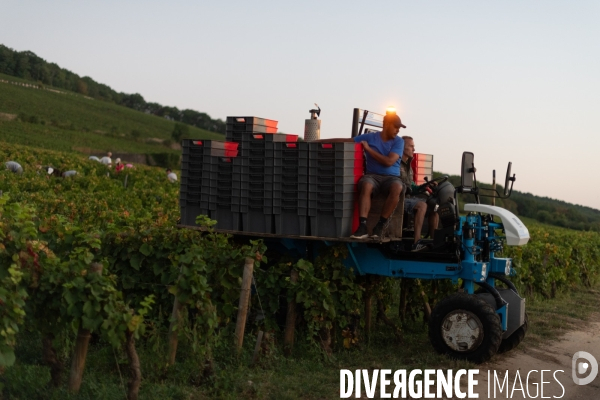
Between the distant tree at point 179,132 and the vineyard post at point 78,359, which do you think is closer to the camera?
the vineyard post at point 78,359

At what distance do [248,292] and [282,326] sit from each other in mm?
1482

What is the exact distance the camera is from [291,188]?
8500 millimetres

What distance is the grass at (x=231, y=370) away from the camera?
6.46m

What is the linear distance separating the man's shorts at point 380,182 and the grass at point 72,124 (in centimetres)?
5104

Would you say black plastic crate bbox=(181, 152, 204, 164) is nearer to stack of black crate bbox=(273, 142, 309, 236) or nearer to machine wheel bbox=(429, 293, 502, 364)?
stack of black crate bbox=(273, 142, 309, 236)

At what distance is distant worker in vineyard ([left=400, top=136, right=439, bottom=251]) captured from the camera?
345 inches

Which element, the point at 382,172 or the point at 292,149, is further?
the point at 382,172

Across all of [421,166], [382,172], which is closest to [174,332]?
[382,172]

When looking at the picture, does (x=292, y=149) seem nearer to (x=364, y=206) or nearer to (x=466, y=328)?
(x=364, y=206)

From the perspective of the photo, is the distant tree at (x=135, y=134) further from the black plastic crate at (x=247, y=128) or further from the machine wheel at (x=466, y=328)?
the machine wheel at (x=466, y=328)

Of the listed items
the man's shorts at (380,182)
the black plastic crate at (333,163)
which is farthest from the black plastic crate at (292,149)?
the man's shorts at (380,182)

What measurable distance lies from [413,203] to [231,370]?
3.19 m

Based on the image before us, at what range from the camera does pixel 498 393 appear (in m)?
7.36

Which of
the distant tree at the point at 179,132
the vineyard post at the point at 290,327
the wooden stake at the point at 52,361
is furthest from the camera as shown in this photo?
the distant tree at the point at 179,132
